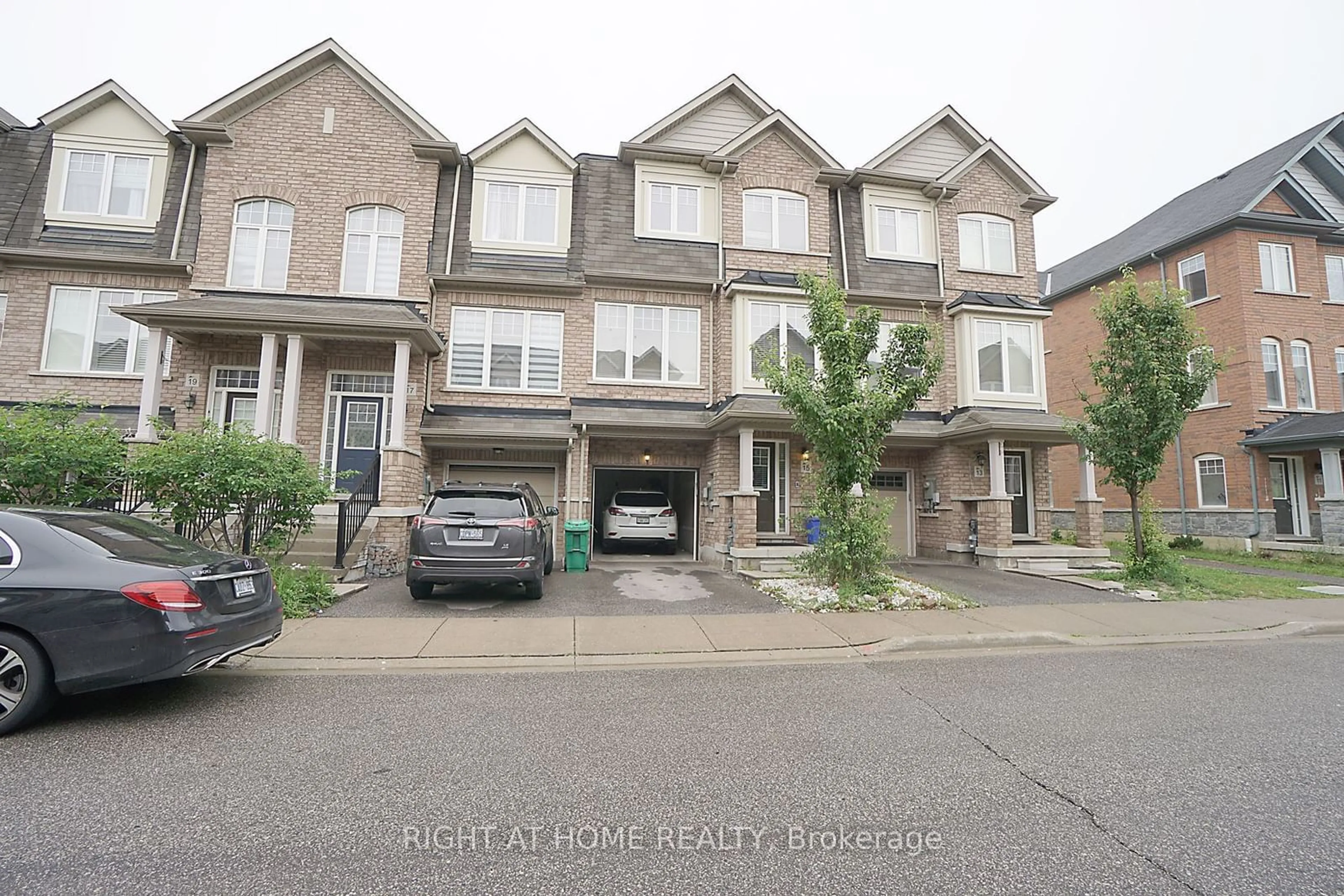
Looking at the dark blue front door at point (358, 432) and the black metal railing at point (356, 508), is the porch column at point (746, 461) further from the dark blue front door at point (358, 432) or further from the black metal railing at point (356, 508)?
the dark blue front door at point (358, 432)

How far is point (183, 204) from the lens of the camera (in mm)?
13789

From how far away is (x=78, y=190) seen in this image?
13.9 m

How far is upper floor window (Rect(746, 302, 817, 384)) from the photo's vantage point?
46.3ft

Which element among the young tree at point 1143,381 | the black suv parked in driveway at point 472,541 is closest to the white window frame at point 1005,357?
the young tree at point 1143,381

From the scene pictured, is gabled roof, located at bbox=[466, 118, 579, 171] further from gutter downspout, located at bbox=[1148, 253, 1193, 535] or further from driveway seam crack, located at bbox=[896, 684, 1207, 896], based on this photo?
gutter downspout, located at bbox=[1148, 253, 1193, 535]

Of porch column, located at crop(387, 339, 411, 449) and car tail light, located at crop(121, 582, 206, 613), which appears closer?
car tail light, located at crop(121, 582, 206, 613)

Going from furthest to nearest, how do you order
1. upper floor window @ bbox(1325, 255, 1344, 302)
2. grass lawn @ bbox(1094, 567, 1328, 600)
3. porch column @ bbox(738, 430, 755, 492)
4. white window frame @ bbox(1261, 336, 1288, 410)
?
upper floor window @ bbox(1325, 255, 1344, 302) < white window frame @ bbox(1261, 336, 1288, 410) < porch column @ bbox(738, 430, 755, 492) < grass lawn @ bbox(1094, 567, 1328, 600)

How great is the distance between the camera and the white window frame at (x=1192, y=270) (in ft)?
63.4

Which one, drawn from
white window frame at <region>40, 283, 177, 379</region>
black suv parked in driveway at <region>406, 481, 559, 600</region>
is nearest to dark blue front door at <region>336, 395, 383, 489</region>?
white window frame at <region>40, 283, 177, 379</region>

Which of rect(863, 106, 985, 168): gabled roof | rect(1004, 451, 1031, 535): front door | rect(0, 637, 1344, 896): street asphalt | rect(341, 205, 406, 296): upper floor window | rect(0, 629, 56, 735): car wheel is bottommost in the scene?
rect(0, 637, 1344, 896): street asphalt

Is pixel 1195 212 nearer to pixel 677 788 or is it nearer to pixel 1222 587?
pixel 1222 587

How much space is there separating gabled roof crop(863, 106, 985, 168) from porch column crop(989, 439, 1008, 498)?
7.80m

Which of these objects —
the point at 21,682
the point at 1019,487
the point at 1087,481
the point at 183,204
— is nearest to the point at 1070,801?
the point at 21,682

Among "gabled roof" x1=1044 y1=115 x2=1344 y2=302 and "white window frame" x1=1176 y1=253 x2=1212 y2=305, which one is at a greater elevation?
"gabled roof" x1=1044 y1=115 x2=1344 y2=302
